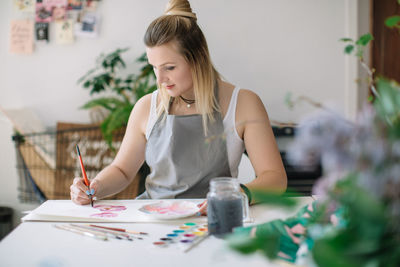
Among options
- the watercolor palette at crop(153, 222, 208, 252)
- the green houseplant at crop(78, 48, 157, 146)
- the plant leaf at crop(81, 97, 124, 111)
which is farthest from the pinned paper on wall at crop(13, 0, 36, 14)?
the watercolor palette at crop(153, 222, 208, 252)

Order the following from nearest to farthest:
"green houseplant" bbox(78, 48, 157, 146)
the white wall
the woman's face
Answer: the woman's face < "green houseplant" bbox(78, 48, 157, 146) < the white wall

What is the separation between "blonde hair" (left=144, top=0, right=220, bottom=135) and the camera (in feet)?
4.56

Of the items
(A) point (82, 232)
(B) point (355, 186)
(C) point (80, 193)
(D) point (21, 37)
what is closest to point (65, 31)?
(D) point (21, 37)

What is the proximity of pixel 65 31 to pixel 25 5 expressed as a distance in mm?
330

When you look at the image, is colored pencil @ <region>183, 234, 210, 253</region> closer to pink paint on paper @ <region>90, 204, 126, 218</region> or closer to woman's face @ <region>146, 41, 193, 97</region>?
pink paint on paper @ <region>90, 204, 126, 218</region>

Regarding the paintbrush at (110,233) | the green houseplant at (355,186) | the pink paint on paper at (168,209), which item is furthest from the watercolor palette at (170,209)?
the green houseplant at (355,186)

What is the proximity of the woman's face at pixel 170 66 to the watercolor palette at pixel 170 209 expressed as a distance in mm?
434

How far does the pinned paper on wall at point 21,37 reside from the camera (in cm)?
280

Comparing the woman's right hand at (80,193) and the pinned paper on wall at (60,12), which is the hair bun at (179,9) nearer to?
the woman's right hand at (80,193)

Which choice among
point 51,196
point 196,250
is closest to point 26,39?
point 51,196

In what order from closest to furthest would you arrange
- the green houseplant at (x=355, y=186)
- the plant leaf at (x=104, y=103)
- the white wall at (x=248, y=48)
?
the green houseplant at (x=355, y=186), the plant leaf at (x=104, y=103), the white wall at (x=248, y=48)

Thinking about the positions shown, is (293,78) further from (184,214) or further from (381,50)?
(184,214)

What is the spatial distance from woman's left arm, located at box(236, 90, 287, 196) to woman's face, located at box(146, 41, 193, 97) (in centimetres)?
22

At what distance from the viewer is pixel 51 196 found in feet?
8.33
